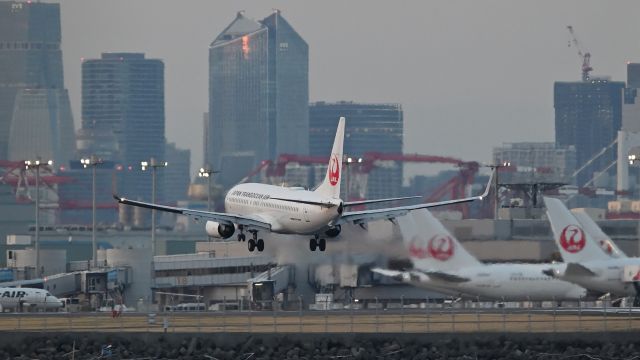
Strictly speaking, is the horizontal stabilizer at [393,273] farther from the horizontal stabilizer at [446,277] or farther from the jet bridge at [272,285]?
the jet bridge at [272,285]

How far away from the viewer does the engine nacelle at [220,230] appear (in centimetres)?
11969

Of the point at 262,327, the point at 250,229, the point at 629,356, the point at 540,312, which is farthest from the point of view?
the point at 250,229

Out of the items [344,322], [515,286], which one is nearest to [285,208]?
[344,322]

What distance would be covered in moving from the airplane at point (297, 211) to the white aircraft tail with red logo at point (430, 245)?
28.2 ft

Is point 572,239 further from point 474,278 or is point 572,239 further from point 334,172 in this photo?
point 334,172

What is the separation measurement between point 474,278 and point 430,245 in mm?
6314

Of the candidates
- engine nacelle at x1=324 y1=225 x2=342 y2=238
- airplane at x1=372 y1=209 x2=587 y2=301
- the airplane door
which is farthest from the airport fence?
the airplane door

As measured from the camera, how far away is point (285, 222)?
381 feet

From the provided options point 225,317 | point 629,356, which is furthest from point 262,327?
point 629,356

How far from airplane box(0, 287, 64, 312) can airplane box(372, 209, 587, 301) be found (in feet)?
90.9

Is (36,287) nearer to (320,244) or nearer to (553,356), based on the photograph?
(320,244)

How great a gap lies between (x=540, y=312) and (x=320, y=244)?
14.8 meters

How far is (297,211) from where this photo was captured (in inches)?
4523

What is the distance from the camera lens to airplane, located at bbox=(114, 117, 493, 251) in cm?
11306
